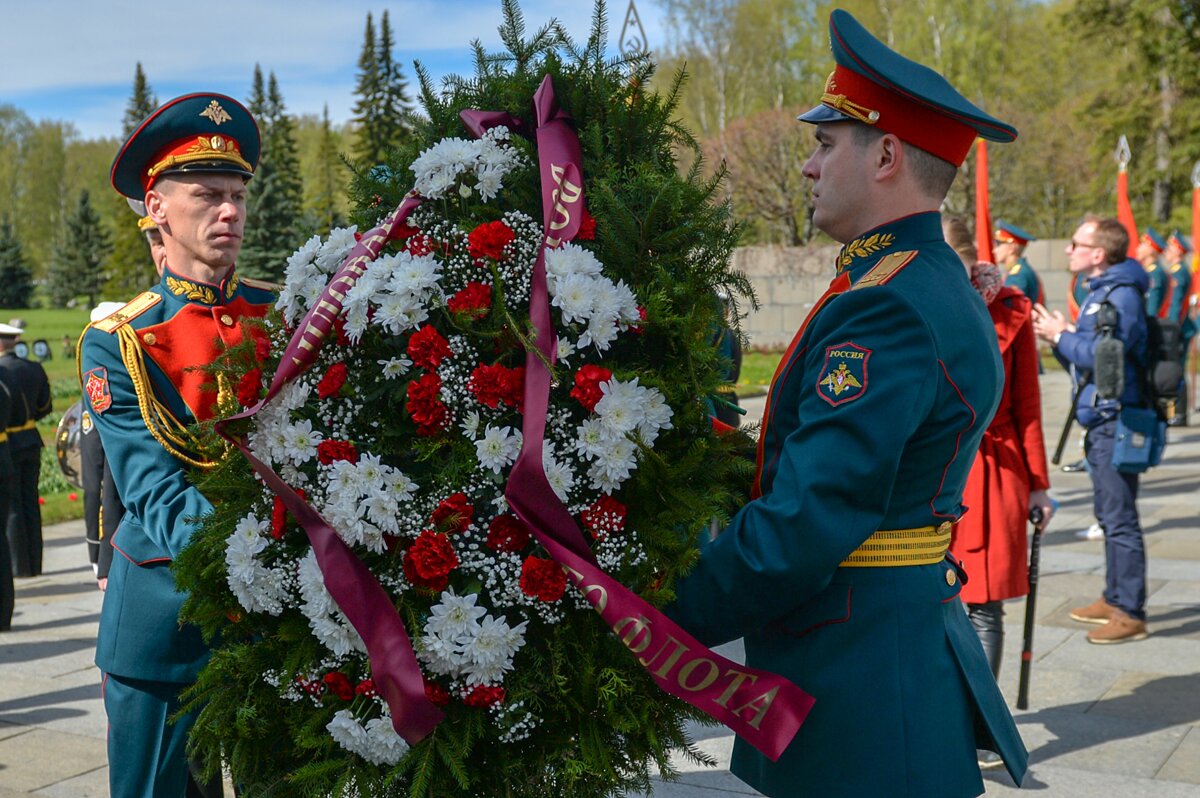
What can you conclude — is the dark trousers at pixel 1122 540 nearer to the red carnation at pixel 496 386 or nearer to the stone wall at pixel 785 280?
the red carnation at pixel 496 386

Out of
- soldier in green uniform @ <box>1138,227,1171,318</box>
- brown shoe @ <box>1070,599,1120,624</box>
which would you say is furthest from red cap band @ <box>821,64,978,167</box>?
soldier in green uniform @ <box>1138,227,1171,318</box>

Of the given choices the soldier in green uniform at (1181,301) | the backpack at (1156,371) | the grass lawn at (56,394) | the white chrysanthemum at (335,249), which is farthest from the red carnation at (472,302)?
the soldier in green uniform at (1181,301)

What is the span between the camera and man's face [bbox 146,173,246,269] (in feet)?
Answer: 10.7

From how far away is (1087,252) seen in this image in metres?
7.04

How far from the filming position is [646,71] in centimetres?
254

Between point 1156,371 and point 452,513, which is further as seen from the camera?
point 1156,371

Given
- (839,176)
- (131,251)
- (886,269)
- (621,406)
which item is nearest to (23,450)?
(621,406)

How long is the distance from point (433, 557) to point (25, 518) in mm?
7745

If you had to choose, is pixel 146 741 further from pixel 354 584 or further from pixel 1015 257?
pixel 1015 257

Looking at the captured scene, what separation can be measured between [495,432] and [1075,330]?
18.2 feet

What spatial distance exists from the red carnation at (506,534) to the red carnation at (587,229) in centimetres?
57

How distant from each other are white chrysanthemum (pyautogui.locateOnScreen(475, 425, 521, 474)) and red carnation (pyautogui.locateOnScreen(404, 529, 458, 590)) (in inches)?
6.3

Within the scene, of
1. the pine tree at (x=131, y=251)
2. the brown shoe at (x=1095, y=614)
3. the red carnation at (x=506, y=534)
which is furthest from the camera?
the pine tree at (x=131, y=251)

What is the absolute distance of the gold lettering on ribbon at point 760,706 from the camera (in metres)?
2.20
